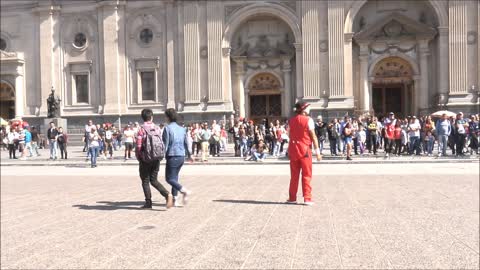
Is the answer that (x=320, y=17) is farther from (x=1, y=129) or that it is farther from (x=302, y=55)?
(x=1, y=129)

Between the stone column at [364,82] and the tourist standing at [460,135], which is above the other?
the stone column at [364,82]

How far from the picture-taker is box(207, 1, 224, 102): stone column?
33625mm

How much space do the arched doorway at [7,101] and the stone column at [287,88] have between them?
1953 cm

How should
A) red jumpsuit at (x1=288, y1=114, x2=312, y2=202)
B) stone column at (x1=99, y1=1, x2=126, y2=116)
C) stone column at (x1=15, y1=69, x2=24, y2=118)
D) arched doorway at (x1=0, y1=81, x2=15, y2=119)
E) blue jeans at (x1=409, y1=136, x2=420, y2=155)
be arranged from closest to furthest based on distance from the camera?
red jumpsuit at (x1=288, y1=114, x2=312, y2=202)
blue jeans at (x1=409, y1=136, x2=420, y2=155)
stone column at (x1=99, y1=1, x2=126, y2=116)
stone column at (x1=15, y1=69, x2=24, y2=118)
arched doorway at (x1=0, y1=81, x2=15, y2=119)

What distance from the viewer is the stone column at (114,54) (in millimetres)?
35375

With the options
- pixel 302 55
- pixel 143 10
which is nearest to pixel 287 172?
pixel 302 55

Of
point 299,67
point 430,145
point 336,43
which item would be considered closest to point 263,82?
point 299,67

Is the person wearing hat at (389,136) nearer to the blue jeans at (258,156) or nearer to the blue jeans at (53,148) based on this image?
the blue jeans at (258,156)

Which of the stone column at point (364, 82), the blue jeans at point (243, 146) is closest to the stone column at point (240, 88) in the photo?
the stone column at point (364, 82)

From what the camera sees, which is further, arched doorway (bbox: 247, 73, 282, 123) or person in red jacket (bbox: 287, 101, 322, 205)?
arched doorway (bbox: 247, 73, 282, 123)

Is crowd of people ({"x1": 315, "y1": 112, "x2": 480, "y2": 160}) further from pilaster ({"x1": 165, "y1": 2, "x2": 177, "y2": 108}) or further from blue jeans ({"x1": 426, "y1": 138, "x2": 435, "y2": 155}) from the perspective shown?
pilaster ({"x1": 165, "y1": 2, "x2": 177, "y2": 108})

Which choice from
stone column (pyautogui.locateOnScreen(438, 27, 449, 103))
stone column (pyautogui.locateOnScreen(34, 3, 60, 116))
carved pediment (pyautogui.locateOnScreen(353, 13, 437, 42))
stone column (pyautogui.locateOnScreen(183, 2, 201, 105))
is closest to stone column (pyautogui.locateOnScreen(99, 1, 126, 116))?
stone column (pyautogui.locateOnScreen(34, 3, 60, 116))

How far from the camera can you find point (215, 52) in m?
33.7

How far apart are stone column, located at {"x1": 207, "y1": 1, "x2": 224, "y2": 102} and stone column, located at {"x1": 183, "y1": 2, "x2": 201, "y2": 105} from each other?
2.67 feet
